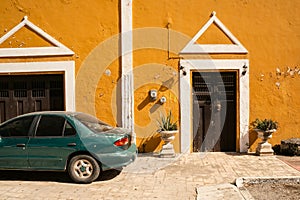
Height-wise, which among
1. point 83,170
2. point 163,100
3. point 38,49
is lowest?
point 83,170

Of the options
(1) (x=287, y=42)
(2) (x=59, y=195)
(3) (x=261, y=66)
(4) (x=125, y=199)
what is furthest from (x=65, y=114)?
(1) (x=287, y=42)

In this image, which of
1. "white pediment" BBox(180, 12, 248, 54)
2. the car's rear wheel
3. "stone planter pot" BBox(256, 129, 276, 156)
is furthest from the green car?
"stone planter pot" BBox(256, 129, 276, 156)

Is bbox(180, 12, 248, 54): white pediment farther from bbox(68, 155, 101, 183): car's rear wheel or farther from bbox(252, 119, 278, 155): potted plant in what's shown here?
bbox(68, 155, 101, 183): car's rear wheel

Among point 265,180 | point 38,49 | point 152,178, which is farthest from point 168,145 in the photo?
point 38,49

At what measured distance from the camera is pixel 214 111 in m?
9.09

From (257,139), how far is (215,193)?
12.6ft

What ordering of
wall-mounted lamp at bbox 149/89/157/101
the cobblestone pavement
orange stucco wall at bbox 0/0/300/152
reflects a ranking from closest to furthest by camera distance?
1. the cobblestone pavement
2. wall-mounted lamp at bbox 149/89/157/101
3. orange stucco wall at bbox 0/0/300/152

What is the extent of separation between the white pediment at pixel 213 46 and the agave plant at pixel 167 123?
1.91 m

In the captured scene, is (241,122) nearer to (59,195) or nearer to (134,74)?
(134,74)

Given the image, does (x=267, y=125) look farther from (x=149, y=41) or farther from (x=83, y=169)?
(x=83, y=169)

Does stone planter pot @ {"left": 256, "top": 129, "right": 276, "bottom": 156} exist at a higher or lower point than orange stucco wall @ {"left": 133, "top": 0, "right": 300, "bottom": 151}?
lower

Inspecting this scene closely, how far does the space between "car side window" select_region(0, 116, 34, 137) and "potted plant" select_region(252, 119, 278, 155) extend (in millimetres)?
5865

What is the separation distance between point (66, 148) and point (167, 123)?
123 inches

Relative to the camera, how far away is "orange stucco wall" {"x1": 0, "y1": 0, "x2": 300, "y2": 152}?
8.88 metres
